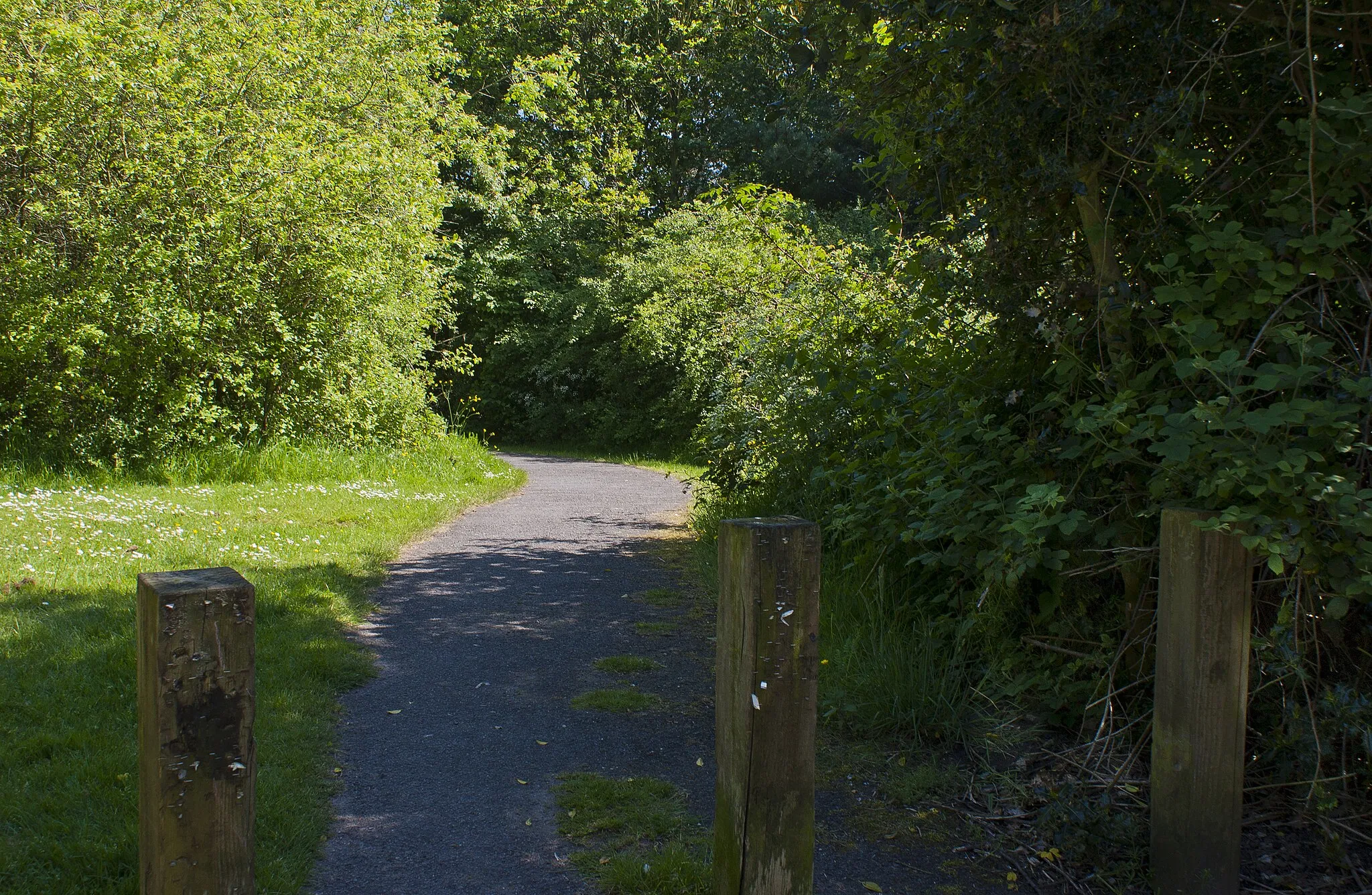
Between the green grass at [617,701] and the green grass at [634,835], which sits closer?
the green grass at [634,835]

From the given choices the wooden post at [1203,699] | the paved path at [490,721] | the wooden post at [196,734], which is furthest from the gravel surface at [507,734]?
the wooden post at [196,734]

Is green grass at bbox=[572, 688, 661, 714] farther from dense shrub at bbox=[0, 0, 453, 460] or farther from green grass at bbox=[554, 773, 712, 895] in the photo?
dense shrub at bbox=[0, 0, 453, 460]

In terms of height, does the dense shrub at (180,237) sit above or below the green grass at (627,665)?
above

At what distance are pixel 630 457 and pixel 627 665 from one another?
17.6m

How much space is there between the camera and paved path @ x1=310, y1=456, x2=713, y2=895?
338cm

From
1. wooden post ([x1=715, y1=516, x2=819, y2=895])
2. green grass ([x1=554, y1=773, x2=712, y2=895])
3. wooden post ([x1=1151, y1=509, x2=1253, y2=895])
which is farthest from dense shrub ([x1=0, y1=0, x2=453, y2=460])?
wooden post ([x1=1151, y1=509, x2=1253, y2=895])

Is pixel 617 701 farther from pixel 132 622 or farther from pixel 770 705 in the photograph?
pixel 132 622

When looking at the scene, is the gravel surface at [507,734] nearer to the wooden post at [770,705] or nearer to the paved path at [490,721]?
the paved path at [490,721]

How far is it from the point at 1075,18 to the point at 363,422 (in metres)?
12.7

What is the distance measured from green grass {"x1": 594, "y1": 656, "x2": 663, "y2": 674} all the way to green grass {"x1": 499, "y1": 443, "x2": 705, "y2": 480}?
10142 mm

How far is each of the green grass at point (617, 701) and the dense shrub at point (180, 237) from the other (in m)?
8.97

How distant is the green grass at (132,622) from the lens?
11.0ft

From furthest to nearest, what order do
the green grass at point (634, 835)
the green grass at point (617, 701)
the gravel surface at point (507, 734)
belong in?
1. the green grass at point (617, 701)
2. the gravel surface at point (507, 734)
3. the green grass at point (634, 835)

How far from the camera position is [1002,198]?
414 centimetres
